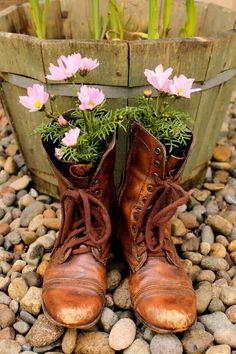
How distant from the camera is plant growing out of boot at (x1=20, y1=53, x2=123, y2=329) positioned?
38.2 inches

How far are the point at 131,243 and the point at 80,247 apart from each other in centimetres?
14

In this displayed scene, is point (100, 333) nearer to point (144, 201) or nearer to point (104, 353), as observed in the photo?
point (104, 353)

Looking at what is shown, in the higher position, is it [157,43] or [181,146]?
[157,43]

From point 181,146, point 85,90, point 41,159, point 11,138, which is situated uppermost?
point 85,90

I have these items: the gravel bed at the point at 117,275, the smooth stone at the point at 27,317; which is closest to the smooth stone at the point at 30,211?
the gravel bed at the point at 117,275

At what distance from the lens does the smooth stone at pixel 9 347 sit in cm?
100

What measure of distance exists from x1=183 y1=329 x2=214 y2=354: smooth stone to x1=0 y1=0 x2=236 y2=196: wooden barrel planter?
20.9 inches

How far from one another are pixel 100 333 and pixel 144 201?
337mm

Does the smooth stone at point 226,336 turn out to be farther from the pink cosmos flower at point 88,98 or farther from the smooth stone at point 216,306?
the pink cosmos flower at point 88,98

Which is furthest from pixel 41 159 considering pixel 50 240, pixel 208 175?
pixel 208 175

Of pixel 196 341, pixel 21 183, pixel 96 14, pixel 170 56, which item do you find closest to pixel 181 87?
pixel 170 56

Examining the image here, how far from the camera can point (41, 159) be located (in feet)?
4.61

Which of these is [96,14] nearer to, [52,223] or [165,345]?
[52,223]

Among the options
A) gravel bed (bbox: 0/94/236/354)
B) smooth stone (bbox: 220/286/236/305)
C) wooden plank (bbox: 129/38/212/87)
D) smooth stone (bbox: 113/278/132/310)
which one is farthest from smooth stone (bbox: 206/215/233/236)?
wooden plank (bbox: 129/38/212/87)
